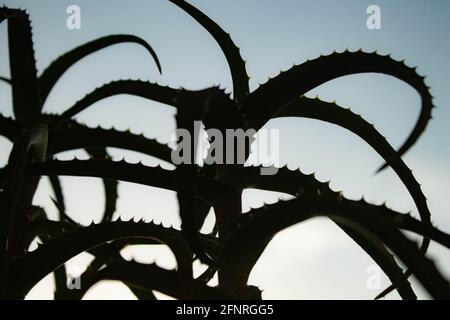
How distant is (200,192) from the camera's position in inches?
33.6

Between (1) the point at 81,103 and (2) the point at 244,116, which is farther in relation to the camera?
(1) the point at 81,103

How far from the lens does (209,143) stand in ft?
2.82

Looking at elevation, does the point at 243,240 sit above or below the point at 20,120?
below

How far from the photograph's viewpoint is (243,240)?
0.74 meters

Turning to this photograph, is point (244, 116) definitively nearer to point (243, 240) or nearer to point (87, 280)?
point (243, 240)

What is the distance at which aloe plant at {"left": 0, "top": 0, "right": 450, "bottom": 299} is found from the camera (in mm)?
653

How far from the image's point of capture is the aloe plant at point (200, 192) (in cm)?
65

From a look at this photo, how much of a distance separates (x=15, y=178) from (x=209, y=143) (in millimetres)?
352

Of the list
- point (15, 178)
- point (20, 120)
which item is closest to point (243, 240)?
point (15, 178)
